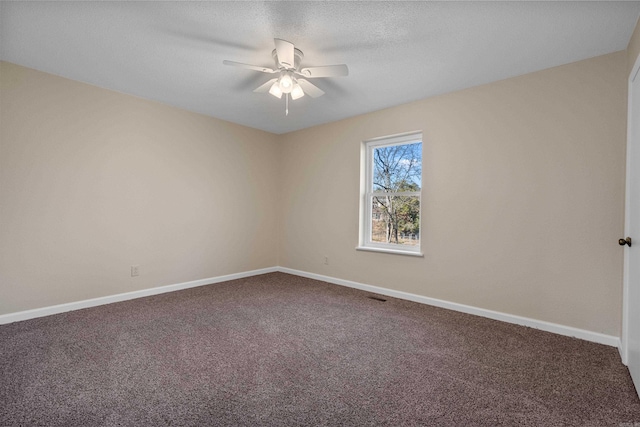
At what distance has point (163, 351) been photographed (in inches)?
88.4

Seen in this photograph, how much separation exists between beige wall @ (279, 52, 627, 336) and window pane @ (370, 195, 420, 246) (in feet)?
0.77

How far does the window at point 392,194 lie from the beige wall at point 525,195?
0.56 feet

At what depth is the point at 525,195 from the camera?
9.22 feet

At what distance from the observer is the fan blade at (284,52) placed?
6.86ft

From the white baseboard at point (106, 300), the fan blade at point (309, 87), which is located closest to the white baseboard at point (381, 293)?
the white baseboard at point (106, 300)

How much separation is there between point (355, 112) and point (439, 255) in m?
2.14

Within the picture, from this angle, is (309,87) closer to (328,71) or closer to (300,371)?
(328,71)

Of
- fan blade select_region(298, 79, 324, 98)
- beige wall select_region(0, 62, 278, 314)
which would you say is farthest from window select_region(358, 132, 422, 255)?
beige wall select_region(0, 62, 278, 314)

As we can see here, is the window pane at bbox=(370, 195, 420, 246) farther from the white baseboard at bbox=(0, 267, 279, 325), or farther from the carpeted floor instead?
the white baseboard at bbox=(0, 267, 279, 325)

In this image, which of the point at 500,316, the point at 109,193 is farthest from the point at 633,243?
the point at 109,193

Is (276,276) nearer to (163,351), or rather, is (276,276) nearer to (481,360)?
(163,351)

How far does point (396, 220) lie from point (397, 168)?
696 millimetres

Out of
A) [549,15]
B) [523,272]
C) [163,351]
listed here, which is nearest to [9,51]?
[163,351]

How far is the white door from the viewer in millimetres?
1859
